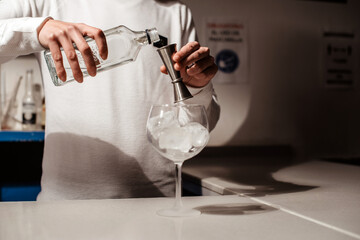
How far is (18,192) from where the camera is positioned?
211cm

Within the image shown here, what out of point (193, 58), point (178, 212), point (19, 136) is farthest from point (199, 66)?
point (19, 136)

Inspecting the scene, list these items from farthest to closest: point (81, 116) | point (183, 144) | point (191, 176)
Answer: point (191, 176) < point (81, 116) < point (183, 144)

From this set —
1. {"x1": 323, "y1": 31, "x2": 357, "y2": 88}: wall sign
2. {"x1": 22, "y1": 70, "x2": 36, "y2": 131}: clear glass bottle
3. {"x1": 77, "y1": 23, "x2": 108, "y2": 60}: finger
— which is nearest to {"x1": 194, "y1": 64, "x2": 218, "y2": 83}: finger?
{"x1": 77, "y1": 23, "x2": 108, "y2": 60}: finger

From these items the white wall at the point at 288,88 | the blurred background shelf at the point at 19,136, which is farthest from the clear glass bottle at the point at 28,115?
the white wall at the point at 288,88

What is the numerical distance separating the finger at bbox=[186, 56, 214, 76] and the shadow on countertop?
13.2 inches

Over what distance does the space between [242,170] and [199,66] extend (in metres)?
0.71

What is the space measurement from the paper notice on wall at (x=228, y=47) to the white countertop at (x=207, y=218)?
50.3 inches

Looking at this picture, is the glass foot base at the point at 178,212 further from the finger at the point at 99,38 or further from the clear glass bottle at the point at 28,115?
the clear glass bottle at the point at 28,115

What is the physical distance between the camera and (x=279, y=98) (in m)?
2.38

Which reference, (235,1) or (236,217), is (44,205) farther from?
(235,1)

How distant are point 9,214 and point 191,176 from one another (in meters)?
0.82

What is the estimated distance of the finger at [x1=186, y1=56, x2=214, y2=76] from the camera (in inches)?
39.7

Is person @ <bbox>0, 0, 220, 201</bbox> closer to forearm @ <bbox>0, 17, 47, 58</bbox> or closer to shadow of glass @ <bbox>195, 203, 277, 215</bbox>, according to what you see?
forearm @ <bbox>0, 17, 47, 58</bbox>

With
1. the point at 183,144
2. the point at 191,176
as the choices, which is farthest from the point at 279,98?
the point at 183,144
